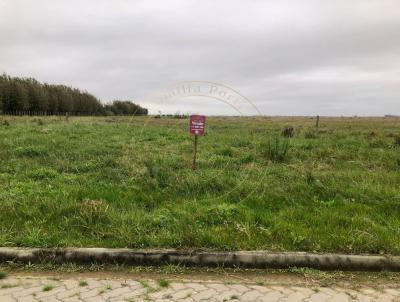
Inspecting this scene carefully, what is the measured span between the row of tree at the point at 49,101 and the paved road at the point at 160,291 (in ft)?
120

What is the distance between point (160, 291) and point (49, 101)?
60.5 metres

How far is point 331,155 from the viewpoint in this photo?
10.8 meters

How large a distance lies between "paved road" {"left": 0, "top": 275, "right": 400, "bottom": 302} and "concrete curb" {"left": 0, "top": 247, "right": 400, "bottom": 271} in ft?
1.17

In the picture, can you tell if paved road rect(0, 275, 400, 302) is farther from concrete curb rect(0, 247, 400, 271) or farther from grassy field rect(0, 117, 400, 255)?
grassy field rect(0, 117, 400, 255)

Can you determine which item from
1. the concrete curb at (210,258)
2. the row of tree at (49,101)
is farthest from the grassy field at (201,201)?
the row of tree at (49,101)

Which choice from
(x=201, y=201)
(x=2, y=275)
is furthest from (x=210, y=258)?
(x=2, y=275)

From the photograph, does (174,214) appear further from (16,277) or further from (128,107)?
(128,107)

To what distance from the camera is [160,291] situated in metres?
3.75

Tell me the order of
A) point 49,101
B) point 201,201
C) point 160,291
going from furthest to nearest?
1. point 49,101
2. point 201,201
3. point 160,291

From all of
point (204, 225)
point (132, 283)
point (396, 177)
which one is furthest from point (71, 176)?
point (396, 177)

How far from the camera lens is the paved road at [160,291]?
362cm

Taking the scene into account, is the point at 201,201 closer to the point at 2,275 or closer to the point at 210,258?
the point at 210,258

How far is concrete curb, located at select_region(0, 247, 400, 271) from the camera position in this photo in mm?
4297

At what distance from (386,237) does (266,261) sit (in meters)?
1.62
